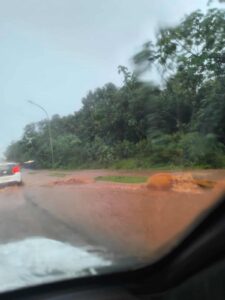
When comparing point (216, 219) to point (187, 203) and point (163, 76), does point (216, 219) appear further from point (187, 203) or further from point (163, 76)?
point (163, 76)

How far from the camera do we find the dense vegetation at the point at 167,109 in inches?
74.4

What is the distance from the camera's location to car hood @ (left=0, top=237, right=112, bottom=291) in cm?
139

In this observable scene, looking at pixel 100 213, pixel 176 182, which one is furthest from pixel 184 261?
pixel 100 213

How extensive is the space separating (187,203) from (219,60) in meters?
0.61

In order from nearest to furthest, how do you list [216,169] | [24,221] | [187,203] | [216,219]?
[216,219], [187,203], [216,169], [24,221]

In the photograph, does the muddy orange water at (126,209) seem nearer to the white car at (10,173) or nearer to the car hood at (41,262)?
the white car at (10,173)

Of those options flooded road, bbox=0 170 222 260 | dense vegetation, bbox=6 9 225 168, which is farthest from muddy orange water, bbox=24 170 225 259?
dense vegetation, bbox=6 9 225 168

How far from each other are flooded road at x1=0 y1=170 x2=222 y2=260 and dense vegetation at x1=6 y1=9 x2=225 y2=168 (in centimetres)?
13

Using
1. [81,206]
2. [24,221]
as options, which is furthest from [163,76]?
[24,221]

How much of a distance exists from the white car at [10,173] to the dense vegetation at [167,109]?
0.14ft

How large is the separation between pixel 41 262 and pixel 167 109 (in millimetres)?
849

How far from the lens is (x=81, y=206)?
7.33 feet

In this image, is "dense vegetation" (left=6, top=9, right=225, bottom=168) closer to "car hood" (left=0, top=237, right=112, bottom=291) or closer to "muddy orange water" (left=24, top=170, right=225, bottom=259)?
"muddy orange water" (left=24, top=170, right=225, bottom=259)

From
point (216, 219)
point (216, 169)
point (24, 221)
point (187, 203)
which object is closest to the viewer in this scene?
point (216, 219)
